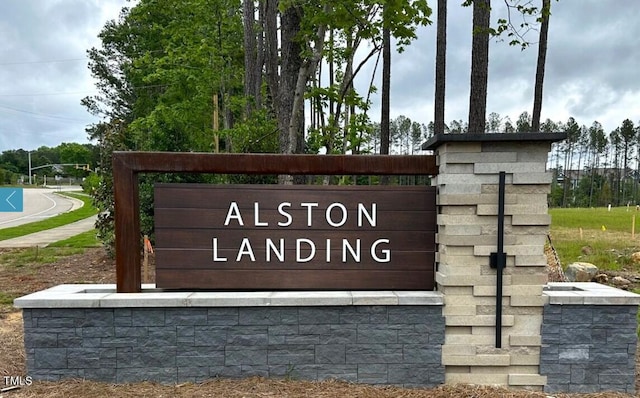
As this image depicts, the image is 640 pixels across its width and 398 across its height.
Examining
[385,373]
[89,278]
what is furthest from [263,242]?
[89,278]

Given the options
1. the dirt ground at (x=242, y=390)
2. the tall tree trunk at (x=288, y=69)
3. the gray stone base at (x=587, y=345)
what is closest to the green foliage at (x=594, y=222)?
the tall tree trunk at (x=288, y=69)

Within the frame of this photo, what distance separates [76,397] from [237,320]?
1.15m

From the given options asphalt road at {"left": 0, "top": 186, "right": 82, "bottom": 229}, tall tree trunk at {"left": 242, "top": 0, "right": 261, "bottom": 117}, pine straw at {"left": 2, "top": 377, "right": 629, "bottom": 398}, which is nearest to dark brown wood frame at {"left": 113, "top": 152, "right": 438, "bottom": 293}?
pine straw at {"left": 2, "top": 377, "right": 629, "bottom": 398}

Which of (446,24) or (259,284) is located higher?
(446,24)

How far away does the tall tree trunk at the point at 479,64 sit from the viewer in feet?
21.2

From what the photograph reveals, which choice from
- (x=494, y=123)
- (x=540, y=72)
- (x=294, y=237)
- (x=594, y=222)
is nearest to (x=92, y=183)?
(x=294, y=237)

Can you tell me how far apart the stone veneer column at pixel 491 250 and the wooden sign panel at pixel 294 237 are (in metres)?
0.23

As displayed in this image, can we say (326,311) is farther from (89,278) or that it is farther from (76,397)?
(89,278)

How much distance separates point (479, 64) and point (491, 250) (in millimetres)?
4726

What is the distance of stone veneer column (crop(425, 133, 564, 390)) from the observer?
3121mm

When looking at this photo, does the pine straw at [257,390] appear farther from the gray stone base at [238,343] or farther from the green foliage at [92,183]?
the green foliage at [92,183]

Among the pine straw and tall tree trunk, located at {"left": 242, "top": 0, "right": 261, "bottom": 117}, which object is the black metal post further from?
tall tree trunk, located at {"left": 242, "top": 0, "right": 261, "bottom": 117}

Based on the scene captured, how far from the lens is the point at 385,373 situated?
318cm

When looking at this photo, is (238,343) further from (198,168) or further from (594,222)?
(594,222)
